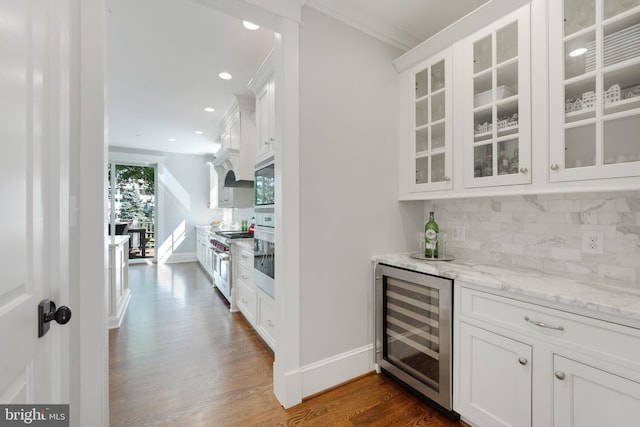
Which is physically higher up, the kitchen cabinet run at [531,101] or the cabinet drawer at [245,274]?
the kitchen cabinet run at [531,101]

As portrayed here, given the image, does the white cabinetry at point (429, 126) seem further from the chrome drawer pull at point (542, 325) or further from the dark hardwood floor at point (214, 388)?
the dark hardwood floor at point (214, 388)

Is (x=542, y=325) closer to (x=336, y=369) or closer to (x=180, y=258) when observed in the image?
(x=336, y=369)

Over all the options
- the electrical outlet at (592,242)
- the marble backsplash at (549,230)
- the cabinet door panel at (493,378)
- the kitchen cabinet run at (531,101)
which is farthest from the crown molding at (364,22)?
the cabinet door panel at (493,378)

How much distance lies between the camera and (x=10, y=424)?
2.09 feet

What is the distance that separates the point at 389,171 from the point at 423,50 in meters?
0.91

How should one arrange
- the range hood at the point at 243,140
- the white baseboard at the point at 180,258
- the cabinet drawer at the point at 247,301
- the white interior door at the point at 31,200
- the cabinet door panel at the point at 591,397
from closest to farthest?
the white interior door at the point at 31,200 < the cabinet door panel at the point at 591,397 < the cabinet drawer at the point at 247,301 < the range hood at the point at 243,140 < the white baseboard at the point at 180,258

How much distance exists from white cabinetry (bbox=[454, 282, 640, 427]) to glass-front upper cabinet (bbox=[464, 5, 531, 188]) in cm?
75

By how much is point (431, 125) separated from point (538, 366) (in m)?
1.58

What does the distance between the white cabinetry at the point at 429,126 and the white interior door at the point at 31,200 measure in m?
2.04

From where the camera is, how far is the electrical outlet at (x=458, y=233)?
2.20 metres

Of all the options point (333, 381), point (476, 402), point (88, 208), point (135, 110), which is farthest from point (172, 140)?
point (476, 402)

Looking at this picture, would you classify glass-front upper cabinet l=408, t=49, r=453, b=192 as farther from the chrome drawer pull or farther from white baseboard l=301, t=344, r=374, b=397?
white baseboard l=301, t=344, r=374, b=397

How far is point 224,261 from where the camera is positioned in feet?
12.3

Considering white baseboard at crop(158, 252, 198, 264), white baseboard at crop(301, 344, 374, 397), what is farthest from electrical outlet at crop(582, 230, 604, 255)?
white baseboard at crop(158, 252, 198, 264)
